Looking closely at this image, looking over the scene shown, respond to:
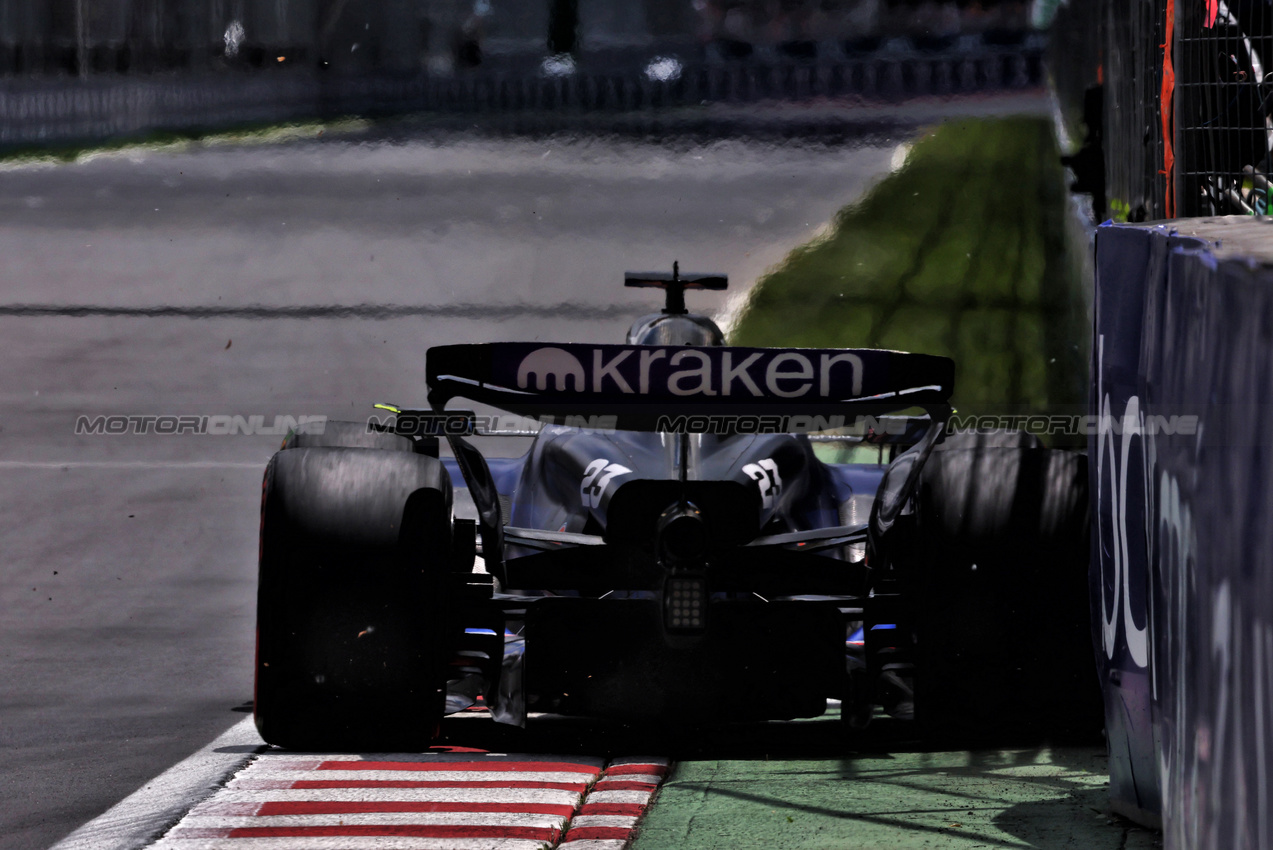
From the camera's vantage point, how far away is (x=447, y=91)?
66.3ft

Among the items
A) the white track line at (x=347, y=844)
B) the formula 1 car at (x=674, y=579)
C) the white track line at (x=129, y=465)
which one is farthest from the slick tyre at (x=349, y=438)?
the white track line at (x=129, y=465)

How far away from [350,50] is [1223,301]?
19.9m

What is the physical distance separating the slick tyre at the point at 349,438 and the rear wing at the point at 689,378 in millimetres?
1462

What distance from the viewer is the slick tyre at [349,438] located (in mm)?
5762

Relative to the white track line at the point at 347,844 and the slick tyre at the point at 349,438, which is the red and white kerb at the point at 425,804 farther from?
the slick tyre at the point at 349,438

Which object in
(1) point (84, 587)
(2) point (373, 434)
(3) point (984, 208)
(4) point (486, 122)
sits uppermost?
(4) point (486, 122)

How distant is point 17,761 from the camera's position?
5.10 metres

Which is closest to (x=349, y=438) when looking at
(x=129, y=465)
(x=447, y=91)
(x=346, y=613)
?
(x=346, y=613)

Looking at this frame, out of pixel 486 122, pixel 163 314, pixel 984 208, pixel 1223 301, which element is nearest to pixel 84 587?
pixel 1223 301

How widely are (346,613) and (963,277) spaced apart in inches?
604

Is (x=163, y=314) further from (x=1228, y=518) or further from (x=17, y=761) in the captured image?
(x=1228, y=518)

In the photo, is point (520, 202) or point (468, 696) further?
point (520, 202)

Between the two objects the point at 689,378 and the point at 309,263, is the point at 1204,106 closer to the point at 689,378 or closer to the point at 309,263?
the point at 689,378

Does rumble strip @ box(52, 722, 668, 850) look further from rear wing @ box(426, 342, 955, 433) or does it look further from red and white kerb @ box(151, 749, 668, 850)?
rear wing @ box(426, 342, 955, 433)
